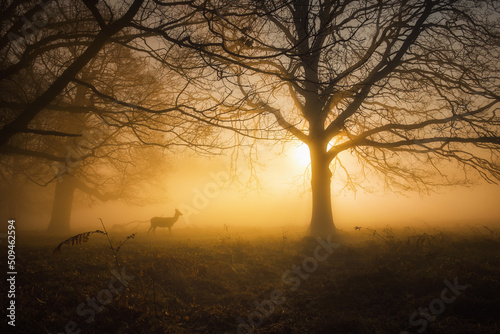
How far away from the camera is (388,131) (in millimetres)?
10141

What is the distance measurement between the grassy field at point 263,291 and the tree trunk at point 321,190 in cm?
333

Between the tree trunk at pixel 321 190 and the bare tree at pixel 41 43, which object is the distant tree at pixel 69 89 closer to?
the bare tree at pixel 41 43

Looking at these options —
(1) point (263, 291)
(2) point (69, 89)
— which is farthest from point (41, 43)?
(1) point (263, 291)

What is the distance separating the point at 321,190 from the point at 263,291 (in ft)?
20.4

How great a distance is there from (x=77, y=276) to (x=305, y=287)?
14.4 feet

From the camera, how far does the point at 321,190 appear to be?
35.0 ft

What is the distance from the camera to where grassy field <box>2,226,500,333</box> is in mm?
3727

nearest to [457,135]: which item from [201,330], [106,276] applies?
[201,330]

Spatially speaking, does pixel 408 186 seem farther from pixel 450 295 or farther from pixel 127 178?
pixel 127 178

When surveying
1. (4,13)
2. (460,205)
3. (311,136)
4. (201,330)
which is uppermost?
(4,13)

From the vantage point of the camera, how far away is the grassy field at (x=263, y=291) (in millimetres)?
3727

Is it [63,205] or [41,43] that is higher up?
[41,43]

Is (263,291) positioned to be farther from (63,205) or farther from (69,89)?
(63,205)

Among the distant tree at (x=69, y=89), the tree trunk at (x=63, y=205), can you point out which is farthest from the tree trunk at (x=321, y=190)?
the tree trunk at (x=63, y=205)
